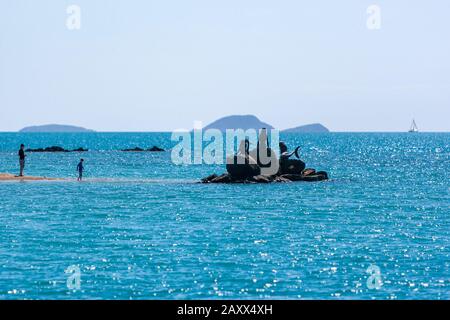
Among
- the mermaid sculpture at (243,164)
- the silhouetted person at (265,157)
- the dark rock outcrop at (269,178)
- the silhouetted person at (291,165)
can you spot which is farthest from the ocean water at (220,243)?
the silhouetted person at (291,165)

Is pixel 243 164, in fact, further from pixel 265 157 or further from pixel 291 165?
pixel 291 165

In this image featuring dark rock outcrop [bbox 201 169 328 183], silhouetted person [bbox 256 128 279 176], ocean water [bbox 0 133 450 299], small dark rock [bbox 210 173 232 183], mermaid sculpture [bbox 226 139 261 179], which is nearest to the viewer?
ocean water [bbox 0 133 450 299]

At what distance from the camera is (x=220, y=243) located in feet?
113

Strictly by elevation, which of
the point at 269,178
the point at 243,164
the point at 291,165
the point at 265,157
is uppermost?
the point at 265,157

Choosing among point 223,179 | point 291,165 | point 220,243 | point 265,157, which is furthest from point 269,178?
point 220,243

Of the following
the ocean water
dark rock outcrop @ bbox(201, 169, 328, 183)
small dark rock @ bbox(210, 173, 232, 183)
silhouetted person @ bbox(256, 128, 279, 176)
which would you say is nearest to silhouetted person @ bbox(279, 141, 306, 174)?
dark rock outcrop @ bbox(201, 169, 328, 183)

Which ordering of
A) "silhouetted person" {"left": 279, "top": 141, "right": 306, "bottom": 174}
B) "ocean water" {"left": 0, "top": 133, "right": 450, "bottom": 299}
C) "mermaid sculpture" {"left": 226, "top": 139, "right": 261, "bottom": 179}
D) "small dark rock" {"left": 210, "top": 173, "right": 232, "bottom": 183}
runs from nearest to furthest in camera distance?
1. "ocean water" {"left": 0, "top": 133, "right": 450, "bottom": 299}
2. "mermaid sculpture" {"left": 226, "top": 139, "right": 261, "bottom": 179}
3. "small dark rock" {"left": 210, "top": 173, "right": 232, "bottom": 183}
4. "silhouetted person" {"left": 279, "top": 141, "right": 306, "bottom": 174}

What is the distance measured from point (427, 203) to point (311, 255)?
2856cm

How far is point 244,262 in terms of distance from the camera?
2931 cm

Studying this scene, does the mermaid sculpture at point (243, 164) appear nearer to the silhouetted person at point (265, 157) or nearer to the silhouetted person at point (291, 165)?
the silhouetted person at point (265, 157)

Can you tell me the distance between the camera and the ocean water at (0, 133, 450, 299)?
24.6m

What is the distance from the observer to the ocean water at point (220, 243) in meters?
24.6

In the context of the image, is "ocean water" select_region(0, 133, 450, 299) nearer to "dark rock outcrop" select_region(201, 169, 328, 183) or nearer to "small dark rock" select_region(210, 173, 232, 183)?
"dark rock outcrop" select_region(201, 169, 328, 183)
